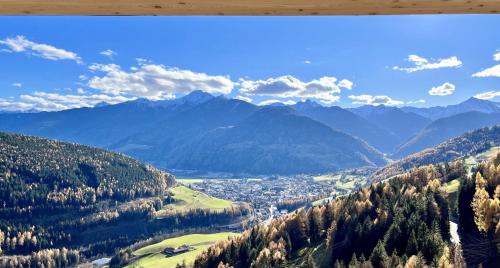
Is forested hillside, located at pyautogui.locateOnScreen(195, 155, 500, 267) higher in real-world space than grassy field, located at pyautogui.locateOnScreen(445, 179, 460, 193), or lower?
lower

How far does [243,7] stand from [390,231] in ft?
278

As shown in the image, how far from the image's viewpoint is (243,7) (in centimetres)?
673

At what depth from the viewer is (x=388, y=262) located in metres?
68.1

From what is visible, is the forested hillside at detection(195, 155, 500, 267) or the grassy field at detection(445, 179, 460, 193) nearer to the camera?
the forested hillside at detection(195, 155, 500, 267)

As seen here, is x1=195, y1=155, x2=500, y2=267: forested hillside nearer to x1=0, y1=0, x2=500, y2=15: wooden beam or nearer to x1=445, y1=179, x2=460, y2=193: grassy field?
x1=445, y1=179, x2=460, y2=193: grassy field

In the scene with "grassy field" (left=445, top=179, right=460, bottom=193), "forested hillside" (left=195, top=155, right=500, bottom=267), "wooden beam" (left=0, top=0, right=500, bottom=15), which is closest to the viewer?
"wooden beam" (left=0, top=0, right=500, bottom=15)

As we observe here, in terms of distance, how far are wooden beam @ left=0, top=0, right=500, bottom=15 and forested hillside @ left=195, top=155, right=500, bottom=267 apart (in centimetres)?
5274

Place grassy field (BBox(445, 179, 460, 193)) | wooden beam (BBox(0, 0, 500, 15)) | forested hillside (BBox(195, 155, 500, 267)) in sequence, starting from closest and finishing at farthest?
wooden beam (BBox(0, 0, 500, 15))
forested hillside (BBox(195, 155, 500, 267))
grassy field (BBox(445, 179, 460, 193))

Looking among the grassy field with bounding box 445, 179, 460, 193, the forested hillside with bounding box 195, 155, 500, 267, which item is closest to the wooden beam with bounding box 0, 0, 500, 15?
the forested hillside with bounding box 195, 155, 500, 267

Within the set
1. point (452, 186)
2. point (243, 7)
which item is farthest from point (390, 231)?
point (243, 7)

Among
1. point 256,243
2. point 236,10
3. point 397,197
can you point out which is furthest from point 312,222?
point 236,10

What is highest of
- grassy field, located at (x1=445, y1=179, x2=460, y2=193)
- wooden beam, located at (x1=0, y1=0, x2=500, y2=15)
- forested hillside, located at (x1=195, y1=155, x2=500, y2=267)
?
wooden beam, located at (x1=0, y1=0, x2=500, y2=15)

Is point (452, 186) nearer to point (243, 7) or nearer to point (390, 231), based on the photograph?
point (390, 231)

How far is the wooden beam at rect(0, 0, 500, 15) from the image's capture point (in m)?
6.48
